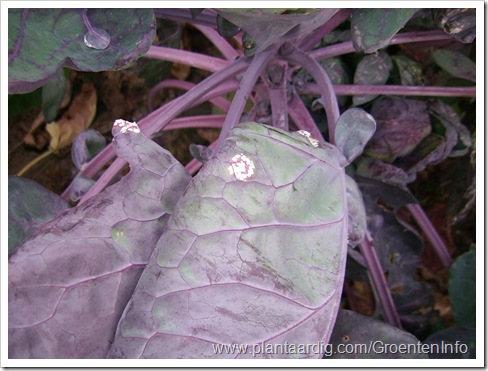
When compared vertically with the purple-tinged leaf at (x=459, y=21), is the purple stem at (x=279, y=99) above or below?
below

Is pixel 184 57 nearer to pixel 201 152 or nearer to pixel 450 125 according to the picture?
pixel 201 152

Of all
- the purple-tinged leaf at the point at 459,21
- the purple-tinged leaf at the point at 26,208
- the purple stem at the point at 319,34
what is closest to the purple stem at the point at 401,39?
the purple stem at the point at 319,34

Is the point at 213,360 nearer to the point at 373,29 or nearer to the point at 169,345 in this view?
the point at 169,345

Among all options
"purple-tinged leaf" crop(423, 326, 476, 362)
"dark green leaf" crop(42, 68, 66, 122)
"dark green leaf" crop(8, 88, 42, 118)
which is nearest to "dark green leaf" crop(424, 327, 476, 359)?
"purple-tinged leaf" crop(423, 326, 476, 362)

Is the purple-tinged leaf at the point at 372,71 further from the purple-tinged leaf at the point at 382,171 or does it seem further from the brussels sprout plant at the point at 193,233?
the brussels sprout plant at the point at 193,233

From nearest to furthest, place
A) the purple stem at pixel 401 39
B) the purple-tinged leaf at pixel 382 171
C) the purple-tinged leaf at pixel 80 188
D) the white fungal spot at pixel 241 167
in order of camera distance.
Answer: the white fungal spot at pixel 241 167 < the purple-tinged leaf at pixel 80 188 < the purple stem at pixel 401 39 < the purple-tinged leaf at pixel 382 171

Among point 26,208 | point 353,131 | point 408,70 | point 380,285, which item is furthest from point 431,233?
point 26,208

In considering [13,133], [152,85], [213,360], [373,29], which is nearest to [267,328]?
[213,360]
